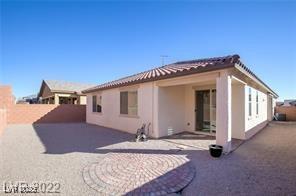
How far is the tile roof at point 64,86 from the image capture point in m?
23.7

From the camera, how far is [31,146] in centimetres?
825

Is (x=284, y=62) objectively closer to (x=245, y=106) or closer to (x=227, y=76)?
(x=245, y=106)

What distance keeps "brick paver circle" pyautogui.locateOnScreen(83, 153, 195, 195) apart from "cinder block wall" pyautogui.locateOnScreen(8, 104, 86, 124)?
15.3m

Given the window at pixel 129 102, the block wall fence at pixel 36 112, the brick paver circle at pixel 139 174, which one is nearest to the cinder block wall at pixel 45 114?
the block wall fence at pixel 36 112

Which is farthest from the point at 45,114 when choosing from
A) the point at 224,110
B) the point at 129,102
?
the point at 224,110

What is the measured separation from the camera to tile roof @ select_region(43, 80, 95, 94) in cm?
2369

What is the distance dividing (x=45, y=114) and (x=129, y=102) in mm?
11800

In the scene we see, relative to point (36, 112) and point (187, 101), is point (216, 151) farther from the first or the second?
point (36, 112)

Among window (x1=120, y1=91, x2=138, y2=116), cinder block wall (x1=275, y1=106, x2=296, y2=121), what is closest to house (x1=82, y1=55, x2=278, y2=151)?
window (x1=120, y1=91, x2=138, y2=116)

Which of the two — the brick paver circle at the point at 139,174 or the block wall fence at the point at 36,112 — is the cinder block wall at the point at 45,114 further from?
the brick paver circle at the point at 139,174

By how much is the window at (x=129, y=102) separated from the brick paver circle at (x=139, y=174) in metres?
5.30

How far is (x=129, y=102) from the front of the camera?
1201 cm

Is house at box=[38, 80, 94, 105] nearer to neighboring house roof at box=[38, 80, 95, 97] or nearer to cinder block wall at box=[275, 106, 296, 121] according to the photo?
neighboring house roof at box=[38, 80, 95, 97]

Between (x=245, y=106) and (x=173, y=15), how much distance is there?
6163 mm
